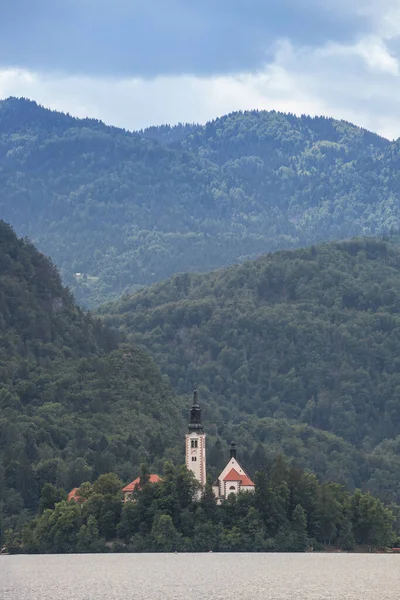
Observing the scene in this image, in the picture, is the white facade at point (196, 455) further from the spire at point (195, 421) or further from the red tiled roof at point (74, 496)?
the red tiled roof at point (74, 496)

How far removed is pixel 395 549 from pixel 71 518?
3777cm

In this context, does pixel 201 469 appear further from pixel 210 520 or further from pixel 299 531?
pixel 299 531

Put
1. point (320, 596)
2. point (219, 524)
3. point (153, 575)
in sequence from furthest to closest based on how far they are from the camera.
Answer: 1. point (219, 524)
2. point (153, 575)
3. point (320, 596)

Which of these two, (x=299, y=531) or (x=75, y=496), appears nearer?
(x=299, y=531)

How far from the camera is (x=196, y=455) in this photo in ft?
609

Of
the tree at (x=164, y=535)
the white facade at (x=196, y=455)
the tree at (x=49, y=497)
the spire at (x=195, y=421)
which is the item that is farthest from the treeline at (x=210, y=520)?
the spire at (x=195, y=421)

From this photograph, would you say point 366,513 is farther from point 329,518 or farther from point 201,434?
point 201,434

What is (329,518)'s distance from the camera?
183750 mm

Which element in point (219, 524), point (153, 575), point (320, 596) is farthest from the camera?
point (219, 524)

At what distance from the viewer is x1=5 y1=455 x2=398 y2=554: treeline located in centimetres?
17938

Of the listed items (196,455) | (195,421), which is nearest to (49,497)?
(196,455)

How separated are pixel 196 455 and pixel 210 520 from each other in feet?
30.4

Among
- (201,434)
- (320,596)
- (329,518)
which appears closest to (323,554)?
(329,518)

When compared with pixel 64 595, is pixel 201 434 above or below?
above
